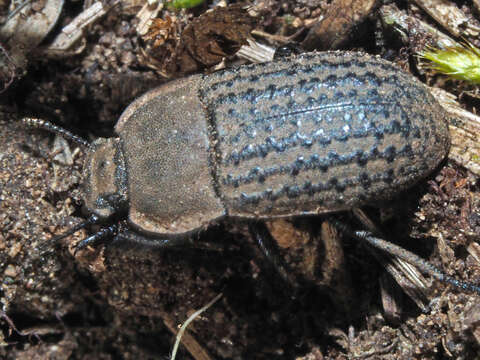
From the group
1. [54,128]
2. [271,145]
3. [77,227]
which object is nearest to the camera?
[271,145]

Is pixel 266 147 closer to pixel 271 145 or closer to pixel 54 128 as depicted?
pixel 271 145

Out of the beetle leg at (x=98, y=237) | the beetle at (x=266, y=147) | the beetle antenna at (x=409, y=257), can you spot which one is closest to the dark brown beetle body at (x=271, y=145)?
the beetle at (x=266, y=147)

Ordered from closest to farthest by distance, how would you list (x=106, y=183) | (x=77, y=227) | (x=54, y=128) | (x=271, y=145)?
(x=271, y=145) < (x=106, y=183) < (x=77, y=227) < (x=54, y=128)

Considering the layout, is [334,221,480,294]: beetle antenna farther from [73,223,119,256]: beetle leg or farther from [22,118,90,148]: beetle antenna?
[22,118,90,148]: beetle antenna

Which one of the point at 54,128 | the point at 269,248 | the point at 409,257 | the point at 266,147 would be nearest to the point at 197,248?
the point at 269,248

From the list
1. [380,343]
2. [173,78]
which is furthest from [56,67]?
[380,343]

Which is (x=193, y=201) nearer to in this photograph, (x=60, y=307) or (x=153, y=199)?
(x=153, y=199)
